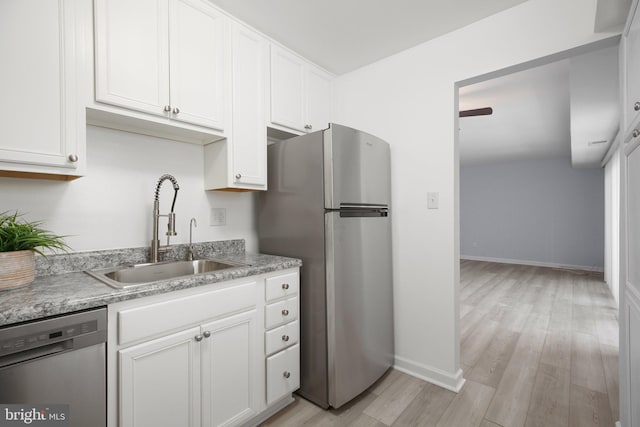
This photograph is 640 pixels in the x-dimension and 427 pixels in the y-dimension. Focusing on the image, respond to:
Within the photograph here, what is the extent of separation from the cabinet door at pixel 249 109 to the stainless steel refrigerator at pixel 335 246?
15 centimetres

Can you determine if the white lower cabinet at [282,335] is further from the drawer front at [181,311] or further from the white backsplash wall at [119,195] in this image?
the white backsplash wall at [119,195]

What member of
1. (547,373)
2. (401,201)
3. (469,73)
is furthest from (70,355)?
(547,373)

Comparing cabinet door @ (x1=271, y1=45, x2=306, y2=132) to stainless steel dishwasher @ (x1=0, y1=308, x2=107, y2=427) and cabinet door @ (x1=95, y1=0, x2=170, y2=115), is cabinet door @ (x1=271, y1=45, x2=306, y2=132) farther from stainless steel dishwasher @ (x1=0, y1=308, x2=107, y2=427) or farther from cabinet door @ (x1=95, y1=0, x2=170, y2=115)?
stainless steel dishwasher @ (x1=0, y1=308, x2=107, y2=427)

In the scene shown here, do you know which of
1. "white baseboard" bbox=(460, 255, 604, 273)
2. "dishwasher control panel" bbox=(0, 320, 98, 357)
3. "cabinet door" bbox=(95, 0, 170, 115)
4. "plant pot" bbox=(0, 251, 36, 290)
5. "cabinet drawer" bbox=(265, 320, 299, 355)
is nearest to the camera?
"dishwasher control panel" bbox=(0, 320, 98, 357)

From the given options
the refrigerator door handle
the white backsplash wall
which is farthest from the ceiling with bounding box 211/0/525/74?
the refrigerator door handle

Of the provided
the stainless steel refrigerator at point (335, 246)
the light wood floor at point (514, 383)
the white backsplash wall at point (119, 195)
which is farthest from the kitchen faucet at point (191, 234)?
the light wood floor at point (514, 383)

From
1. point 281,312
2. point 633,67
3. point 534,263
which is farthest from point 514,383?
point 534,263

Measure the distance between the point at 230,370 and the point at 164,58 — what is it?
63.4 inches

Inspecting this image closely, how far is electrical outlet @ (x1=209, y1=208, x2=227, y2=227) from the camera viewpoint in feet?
6.72

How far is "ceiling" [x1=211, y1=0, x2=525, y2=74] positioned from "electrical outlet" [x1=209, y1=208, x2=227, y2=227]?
125 cm

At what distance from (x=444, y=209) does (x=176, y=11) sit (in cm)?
198

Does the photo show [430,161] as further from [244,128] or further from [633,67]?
[244,128]

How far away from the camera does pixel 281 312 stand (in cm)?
171

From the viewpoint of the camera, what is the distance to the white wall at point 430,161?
6.15 feet
